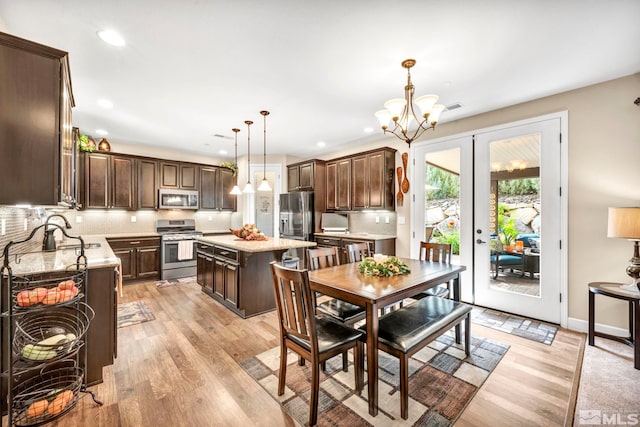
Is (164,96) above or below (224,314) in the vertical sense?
above

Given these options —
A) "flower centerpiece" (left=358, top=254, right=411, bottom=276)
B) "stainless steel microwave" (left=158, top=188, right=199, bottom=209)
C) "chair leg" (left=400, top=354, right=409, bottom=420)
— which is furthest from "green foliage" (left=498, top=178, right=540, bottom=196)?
"stainless steel microwave" (left=158, top=188, right=199, bottom=209)

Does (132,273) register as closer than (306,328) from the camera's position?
No

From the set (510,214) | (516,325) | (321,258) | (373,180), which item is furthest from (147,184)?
(516,325)

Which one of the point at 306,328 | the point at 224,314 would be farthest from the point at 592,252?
the point at 224,314

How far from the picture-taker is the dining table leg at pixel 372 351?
1.71 meters

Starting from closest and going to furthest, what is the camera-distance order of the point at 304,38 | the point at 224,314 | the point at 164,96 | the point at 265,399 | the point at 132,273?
the point at 265,399, the point at 304,38, the point at 164,96, the point at 224,314, the point at 132,273

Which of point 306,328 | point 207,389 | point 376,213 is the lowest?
point 207,389

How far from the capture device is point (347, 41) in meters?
2.21

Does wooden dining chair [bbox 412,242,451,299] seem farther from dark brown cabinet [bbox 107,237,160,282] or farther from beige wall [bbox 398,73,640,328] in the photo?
dark brown cabinet [bbox 107,237,160,282]

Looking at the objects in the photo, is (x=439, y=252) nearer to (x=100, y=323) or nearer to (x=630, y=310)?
(x=630, y=310)

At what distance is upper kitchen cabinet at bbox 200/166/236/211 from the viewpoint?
6082mm

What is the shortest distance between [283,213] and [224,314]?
2.82 meters

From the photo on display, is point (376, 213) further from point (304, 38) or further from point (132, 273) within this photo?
point (132, 273)

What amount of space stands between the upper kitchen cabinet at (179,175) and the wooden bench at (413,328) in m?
5.19
